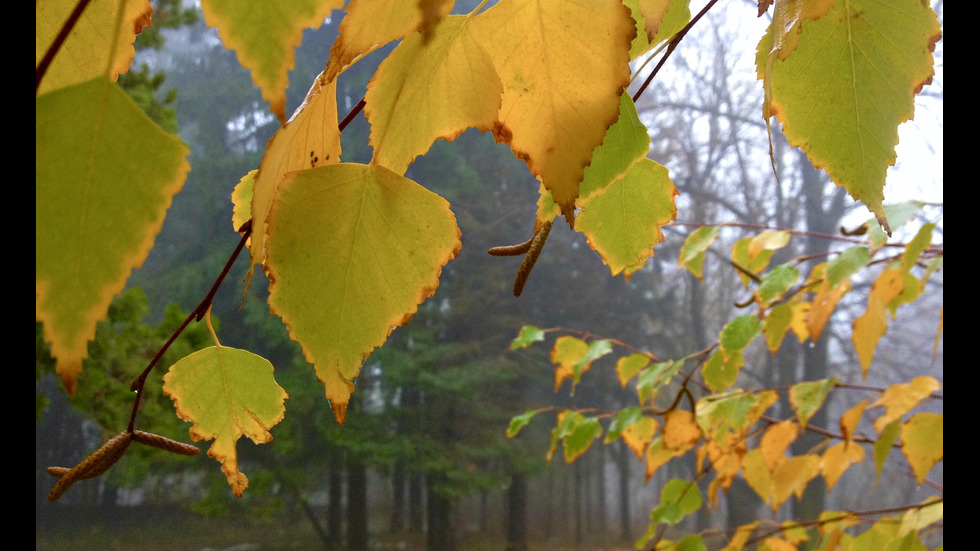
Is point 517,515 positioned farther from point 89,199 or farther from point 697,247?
point 89,199

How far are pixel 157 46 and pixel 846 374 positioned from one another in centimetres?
302

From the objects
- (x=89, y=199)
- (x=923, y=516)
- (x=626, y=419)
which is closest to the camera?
(x=89, y=199)

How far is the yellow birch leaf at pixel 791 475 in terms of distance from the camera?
0.51 meters

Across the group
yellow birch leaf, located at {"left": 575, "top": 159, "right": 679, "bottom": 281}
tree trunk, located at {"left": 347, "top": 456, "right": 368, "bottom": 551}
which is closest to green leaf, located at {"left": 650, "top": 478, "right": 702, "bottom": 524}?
yellow birch leaf, located at {"left": 575, "top": 159, "right": 679, "bottom": 281}

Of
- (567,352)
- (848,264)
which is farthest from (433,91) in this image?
(567,352)

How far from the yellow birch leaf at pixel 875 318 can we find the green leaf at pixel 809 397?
0.05m

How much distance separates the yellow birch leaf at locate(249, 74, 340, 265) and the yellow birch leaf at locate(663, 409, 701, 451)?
51cm

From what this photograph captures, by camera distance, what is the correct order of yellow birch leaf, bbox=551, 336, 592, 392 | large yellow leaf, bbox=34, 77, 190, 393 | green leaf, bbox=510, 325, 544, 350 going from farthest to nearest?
1. green leaf, bbox=510, 325, 544, 350
2. yellow birch leaf, bbox=551, 336, 592, 392
3. large yellow leaf, bbox=34, 77, 190, 393

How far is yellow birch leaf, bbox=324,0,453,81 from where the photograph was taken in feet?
0.28

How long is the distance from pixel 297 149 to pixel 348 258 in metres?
0.02

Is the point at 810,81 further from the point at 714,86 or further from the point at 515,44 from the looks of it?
the point at 714,86

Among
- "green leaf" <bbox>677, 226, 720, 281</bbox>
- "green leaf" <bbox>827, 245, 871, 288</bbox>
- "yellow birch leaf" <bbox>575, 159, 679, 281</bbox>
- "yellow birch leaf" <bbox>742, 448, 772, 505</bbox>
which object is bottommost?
"yellow birch leaf" <bbox>742, 448, 772, 505</bbox>

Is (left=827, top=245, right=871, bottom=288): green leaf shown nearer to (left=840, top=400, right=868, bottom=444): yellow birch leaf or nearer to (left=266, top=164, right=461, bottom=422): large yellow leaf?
(left=840, top=400, right=868, bottom=444): yellow birch leaf

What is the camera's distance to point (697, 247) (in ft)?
1.78
